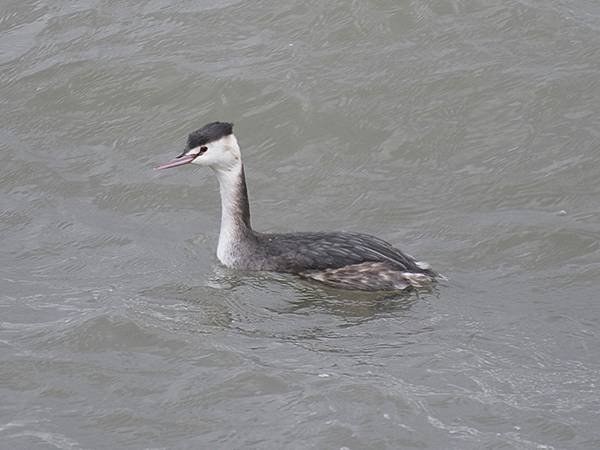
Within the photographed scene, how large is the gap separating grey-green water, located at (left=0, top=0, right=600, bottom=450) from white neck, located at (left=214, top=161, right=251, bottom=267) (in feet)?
0.67

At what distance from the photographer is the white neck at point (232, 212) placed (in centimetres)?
1052

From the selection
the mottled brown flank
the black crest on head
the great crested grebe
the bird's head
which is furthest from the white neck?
the mottled brown flank

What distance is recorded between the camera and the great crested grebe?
993cm

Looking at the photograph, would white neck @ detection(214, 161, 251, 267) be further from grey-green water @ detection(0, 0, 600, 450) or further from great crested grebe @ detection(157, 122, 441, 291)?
grey-green water @ detection(0, 0, 600, 450)

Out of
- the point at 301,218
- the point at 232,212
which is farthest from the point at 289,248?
the point at 301,218

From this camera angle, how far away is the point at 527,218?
10.7 metres

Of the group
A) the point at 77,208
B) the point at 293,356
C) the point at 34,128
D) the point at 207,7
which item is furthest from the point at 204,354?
the point at 207,7

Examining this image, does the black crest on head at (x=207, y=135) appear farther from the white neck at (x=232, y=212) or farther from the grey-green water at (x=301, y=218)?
the grey-green water at (x=301, y=218)

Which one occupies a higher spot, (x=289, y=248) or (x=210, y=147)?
(x=210, y=147)

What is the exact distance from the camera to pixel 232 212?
10.6 metres

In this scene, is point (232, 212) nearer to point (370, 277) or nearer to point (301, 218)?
point (301, 218)

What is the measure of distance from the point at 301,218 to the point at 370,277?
4.50ft

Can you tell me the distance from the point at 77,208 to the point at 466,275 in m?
3.34

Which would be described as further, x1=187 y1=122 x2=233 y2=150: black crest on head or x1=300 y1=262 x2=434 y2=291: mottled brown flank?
x1=187 y1=122 x2=233 y2=150: black crest on head
